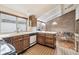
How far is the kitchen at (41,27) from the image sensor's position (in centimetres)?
148

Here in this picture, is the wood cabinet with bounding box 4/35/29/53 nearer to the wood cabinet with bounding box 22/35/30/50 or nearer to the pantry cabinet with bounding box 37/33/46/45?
the wood cabinet with bounding box 22/35/30/50

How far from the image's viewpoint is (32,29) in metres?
1.73

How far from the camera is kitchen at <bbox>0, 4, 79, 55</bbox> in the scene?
1482 mm

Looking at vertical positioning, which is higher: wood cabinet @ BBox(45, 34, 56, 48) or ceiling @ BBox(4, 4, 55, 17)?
ceiling @ BBox(4, 4, 55, 17)

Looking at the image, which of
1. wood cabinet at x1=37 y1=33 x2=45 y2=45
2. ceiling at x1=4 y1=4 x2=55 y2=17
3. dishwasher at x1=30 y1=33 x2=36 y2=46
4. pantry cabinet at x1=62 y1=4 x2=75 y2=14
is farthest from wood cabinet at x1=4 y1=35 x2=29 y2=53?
pantry cabinet at x1=62 y1=4 x2=75 y2=14

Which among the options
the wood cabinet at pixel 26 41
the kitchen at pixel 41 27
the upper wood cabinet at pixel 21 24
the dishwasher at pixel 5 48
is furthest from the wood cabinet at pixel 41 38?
the dishwasher at pixel 5 48

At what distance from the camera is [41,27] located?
1.64m

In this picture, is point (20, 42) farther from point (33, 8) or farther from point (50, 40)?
point (33, 8)

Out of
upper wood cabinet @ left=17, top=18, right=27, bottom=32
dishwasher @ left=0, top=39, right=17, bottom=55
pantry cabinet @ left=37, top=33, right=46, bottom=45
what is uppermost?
upper wood cabinet @ left=17, top=18, right=27, bottom=32

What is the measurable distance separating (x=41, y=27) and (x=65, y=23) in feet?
1.69

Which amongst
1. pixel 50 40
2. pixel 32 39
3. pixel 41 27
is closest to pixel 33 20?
pixel 41 27

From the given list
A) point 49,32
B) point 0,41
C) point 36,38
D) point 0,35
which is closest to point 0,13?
point 0,35

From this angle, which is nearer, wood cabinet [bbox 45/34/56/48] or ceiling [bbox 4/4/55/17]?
ceiling [bbox 4/4/55/17]
